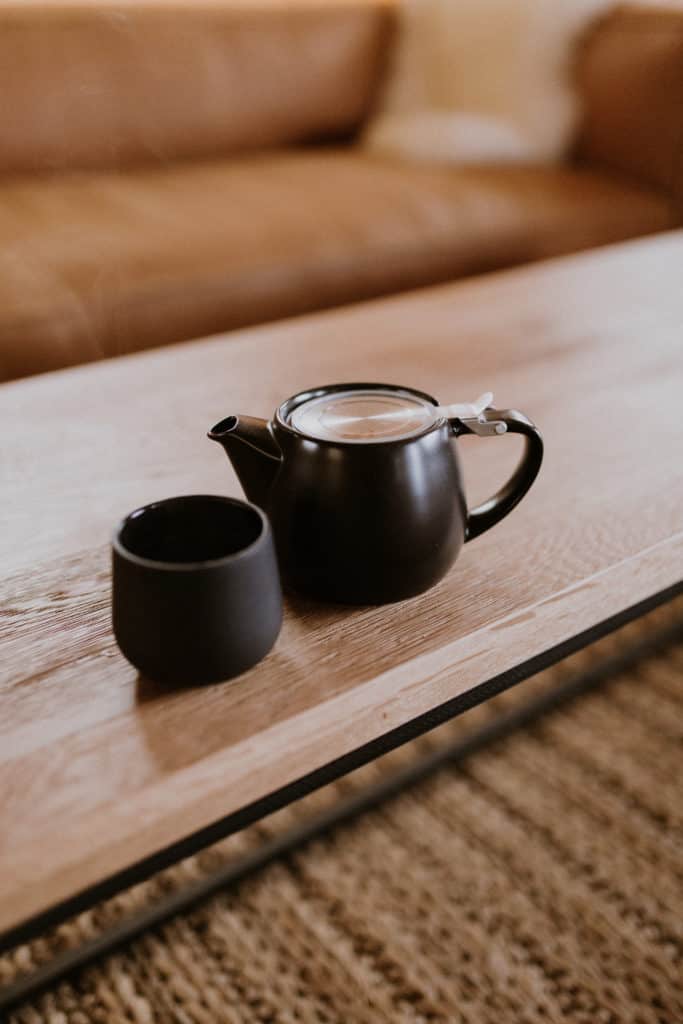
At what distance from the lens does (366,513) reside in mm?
521

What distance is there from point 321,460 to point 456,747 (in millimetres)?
606

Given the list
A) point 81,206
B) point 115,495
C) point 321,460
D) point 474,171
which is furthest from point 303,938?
point 474,171

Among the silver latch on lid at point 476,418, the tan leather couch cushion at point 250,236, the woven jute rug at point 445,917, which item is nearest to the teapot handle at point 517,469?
the silver latch on lid at point 476,418

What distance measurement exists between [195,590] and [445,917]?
1.95ft

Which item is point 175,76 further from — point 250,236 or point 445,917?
point 445,917

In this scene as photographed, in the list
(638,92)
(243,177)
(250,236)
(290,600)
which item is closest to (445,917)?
(290,600)

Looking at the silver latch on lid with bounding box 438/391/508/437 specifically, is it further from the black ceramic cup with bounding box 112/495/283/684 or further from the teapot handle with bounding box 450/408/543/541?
the black ceramic cup with bounding box 112/495/283/684

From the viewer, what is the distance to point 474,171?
1894 mm

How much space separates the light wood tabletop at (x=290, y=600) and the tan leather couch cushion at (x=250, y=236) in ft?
1.35

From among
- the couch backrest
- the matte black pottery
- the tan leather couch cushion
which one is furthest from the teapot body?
the couch backrest

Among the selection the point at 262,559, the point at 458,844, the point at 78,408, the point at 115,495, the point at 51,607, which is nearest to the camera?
the point at 262,559

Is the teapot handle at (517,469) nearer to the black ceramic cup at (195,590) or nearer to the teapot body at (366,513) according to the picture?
the teapot body at (366,513)

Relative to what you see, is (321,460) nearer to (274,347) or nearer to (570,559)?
(570,559)

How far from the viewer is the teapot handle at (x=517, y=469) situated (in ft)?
1.77
